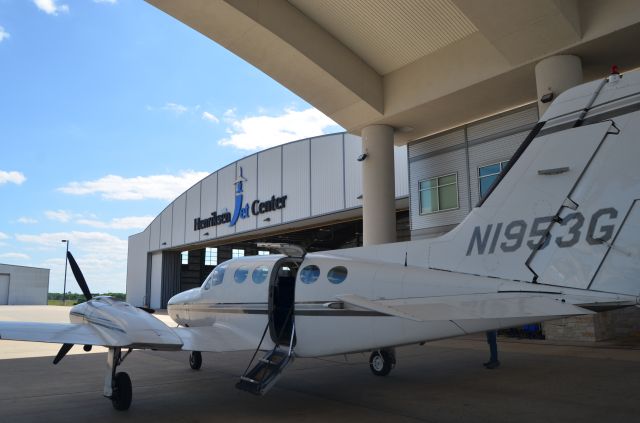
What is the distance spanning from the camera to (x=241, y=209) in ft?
112

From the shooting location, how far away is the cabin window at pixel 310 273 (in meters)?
8.56

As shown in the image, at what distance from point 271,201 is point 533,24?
796 inches

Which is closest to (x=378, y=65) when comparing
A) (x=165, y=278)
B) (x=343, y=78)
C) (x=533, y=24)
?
(x=343, y=78)

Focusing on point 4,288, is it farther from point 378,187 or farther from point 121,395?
point 121,395

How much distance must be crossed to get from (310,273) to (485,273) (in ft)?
10.3

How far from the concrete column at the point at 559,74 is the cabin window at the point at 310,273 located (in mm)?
9716

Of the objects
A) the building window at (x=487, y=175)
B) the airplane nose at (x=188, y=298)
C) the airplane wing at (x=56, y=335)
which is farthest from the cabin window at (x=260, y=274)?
the building window at (x=487, y=175)

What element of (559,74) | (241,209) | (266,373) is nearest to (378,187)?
(559,74)

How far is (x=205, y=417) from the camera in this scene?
286 inches

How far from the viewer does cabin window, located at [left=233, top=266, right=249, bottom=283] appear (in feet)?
33.0

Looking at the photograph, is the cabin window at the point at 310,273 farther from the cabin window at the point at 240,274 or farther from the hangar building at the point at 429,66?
the hangar building at the point at 429,66

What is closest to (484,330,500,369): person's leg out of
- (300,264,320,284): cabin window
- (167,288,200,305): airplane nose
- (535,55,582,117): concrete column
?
(300,264,320,284): cabin window

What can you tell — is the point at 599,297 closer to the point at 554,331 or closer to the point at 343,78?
the point at 554,331

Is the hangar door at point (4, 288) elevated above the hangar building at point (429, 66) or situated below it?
below
